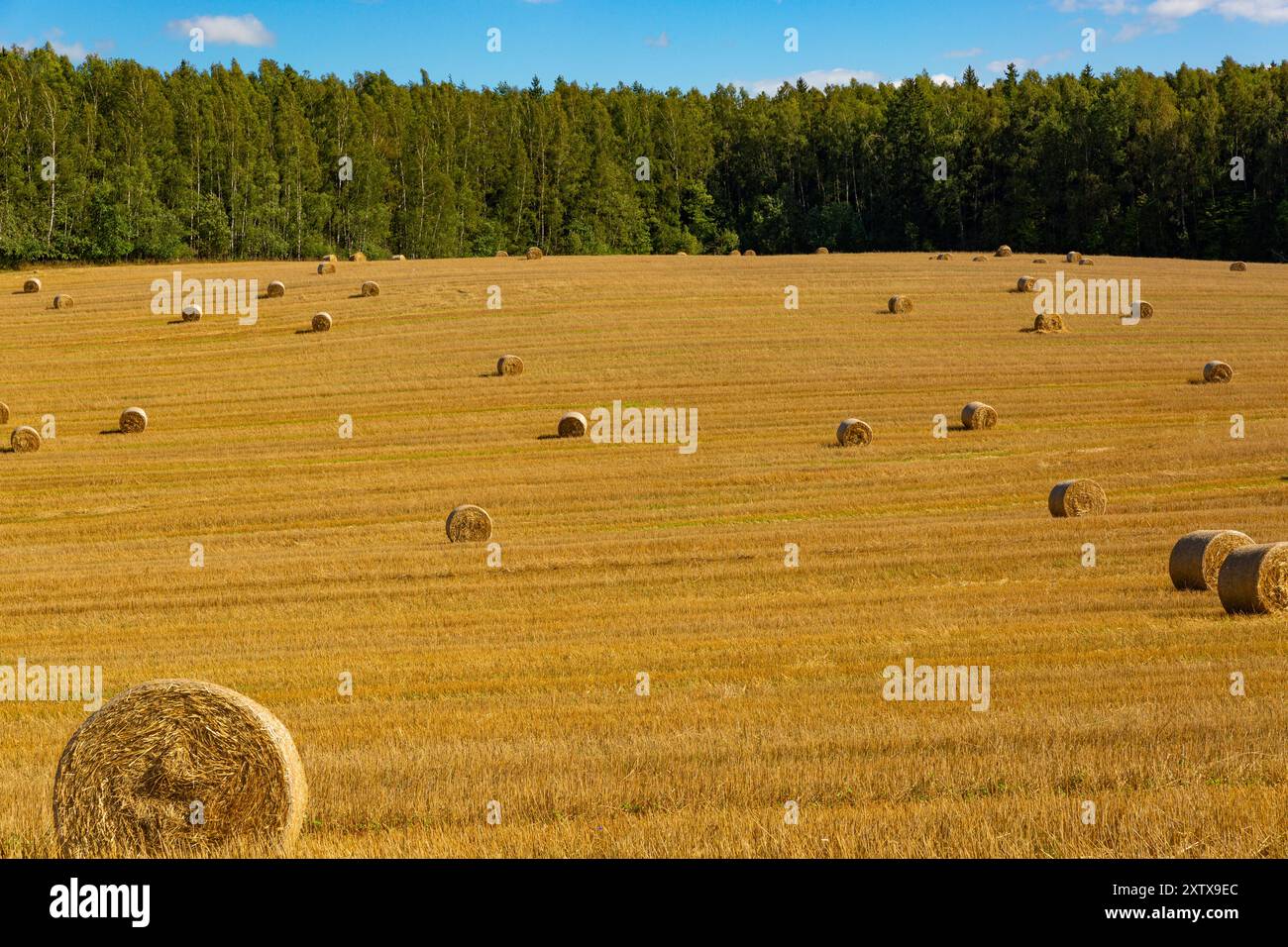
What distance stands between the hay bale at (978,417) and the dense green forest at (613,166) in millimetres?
60331

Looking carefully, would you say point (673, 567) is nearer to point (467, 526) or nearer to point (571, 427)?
point (467, 526)

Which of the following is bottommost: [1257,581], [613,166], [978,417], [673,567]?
[673,567]

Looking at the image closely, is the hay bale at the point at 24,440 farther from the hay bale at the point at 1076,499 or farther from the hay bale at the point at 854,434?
the hay bale at the point at 1076,499

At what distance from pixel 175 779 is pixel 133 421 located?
95.6 feet

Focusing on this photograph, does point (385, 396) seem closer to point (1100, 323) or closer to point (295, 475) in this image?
point (295, 475)

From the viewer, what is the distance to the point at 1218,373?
3953 cm

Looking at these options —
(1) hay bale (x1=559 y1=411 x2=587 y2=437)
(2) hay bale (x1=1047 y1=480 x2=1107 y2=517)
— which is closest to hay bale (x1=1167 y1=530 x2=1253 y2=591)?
(2) hay bale (x1=1047 y1=480 x2=1107 y2=517)

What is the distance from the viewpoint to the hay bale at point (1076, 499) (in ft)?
81.9

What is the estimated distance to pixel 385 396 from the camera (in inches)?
1594

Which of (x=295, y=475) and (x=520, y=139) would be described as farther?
(x=520, y=139)

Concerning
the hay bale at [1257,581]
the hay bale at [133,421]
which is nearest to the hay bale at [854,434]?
the hay bale at [1257,581]

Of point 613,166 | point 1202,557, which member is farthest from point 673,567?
point 613,166

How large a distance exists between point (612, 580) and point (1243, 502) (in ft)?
41.4
